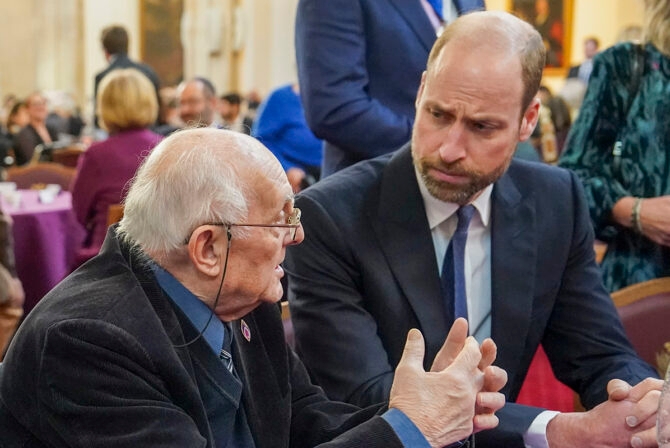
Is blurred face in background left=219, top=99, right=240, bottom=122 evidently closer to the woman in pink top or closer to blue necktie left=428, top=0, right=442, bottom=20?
the woman in pink top

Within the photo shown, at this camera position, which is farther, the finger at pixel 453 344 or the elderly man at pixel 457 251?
the elderly man at pixel 457 251

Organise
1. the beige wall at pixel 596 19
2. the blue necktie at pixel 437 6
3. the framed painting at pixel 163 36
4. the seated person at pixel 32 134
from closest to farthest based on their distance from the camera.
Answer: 1. the blue necktie at pixel 437 6
2. the seated person at pixel 32 134
3. the beige wall at pixel 596 19
4. the framed painting at pixel 163 36

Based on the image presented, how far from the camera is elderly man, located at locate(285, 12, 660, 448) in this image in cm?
216

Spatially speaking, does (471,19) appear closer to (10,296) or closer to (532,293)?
(532,293)

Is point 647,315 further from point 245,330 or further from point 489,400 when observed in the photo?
point 245,330

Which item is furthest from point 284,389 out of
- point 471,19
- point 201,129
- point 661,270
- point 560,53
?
point 560,53

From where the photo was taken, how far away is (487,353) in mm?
1850

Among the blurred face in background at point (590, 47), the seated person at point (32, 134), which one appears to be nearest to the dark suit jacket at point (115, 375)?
the seated person at point (32, 134)

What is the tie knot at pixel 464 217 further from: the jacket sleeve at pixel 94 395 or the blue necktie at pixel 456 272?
the jacket sleeve at pixel 94 395

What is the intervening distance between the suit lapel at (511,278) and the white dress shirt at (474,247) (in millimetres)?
32

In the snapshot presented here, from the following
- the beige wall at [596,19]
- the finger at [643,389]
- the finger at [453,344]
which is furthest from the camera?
the beige wall at [596,19]

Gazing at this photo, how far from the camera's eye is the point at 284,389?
1.94 m

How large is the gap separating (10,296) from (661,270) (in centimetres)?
233

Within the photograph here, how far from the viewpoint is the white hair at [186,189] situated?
1655mm
